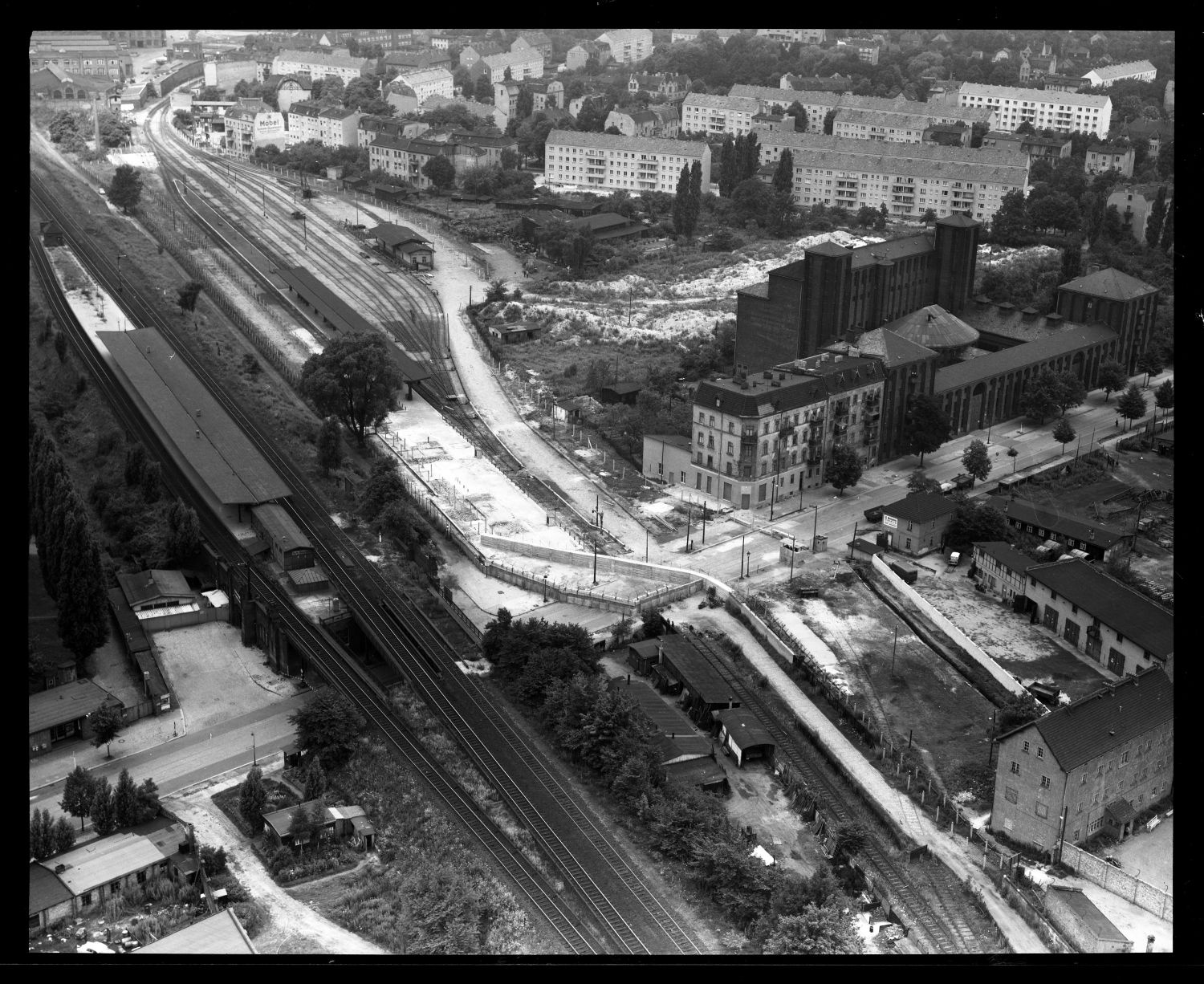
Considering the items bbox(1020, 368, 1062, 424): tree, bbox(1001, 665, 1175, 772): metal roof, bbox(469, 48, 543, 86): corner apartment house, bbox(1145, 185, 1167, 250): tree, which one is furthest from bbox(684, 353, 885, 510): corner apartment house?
bbox(469, 48, 543, 86): corner apartment house

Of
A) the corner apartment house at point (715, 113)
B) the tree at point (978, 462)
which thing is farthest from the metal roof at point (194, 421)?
the corner apartment house at point (715, 113)

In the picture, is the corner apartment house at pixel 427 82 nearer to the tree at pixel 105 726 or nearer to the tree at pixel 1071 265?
the tree at pixel 1071 265

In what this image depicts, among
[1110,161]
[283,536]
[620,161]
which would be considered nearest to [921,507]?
[283,536]

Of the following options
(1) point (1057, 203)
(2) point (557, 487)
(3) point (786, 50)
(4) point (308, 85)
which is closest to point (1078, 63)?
(3) point (786, 50)

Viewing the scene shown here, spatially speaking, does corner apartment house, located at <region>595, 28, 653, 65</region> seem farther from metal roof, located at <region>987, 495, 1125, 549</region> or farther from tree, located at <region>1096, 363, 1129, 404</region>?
metal roof, located at <region>987, 495, 1125, 549</region>

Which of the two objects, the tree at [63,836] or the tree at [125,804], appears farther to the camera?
the tree at [125,804]

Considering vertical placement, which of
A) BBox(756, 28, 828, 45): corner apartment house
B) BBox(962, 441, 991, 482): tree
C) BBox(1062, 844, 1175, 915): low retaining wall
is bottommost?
BBox(1062, 844, 1175, 915): low retaining wall

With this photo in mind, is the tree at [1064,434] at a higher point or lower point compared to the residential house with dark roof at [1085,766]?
higher
